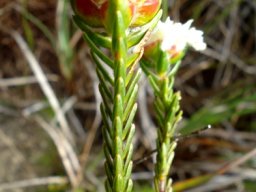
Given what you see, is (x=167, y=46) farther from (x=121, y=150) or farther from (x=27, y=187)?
(x=27, y=187)

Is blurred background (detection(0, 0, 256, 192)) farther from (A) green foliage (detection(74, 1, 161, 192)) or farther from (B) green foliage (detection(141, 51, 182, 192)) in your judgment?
(A) green foliage (detection(74, 1, 161, 192))

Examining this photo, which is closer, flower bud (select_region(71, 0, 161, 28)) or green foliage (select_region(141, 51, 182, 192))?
flower bud (select_region(71, 0, 161, 28))

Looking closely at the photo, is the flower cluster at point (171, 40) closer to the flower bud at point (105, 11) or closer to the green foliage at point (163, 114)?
the green foliage at point (163, 114)

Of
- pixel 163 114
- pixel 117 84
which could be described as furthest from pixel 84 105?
pixel 117 84

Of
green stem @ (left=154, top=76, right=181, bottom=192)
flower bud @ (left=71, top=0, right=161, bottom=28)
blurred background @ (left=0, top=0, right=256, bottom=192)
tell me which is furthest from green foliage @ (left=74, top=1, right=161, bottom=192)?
blurred background @ (left=0, top=0, right=256, bottom=192)

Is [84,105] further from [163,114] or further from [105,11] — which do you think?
[105,11]

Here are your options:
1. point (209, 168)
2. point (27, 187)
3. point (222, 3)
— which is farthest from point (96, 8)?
point (222, 3)
